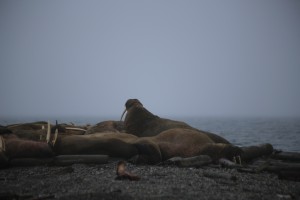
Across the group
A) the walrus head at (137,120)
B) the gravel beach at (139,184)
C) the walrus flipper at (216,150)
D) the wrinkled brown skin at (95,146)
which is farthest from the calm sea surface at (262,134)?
the gravel beach at (139,184)

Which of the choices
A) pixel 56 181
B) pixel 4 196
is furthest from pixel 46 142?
pixel 4 196

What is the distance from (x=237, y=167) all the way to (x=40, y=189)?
5.71 metres

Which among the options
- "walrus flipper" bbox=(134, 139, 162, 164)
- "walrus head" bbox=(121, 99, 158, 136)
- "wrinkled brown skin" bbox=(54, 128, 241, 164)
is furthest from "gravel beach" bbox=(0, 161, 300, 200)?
"walrus head" bbox=(121, 99, 158, 136)

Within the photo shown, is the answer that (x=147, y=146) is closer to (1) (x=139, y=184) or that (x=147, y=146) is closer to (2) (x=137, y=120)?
(1) (x=139, y=184)

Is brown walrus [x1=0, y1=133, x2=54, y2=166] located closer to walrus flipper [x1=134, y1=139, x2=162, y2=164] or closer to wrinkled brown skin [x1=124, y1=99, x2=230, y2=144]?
walrus flipper [x1=134, y1=139, x2=162, y2=164]

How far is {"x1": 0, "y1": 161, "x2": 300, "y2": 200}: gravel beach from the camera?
598 cm

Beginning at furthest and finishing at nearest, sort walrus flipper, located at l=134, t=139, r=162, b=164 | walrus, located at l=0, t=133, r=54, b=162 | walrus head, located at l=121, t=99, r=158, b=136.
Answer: walrus head, located at l=121, t=99, r=158, b=136
walrus flipper, located at l=134, t=139, r=162, b=164
walrus, located at l=0, t=133, r=54, b=162

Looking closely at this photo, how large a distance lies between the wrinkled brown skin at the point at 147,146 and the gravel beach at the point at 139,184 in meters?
0.91

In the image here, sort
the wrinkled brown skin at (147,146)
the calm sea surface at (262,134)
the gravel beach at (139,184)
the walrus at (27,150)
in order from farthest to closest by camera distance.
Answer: the calm sea surface at (262,134)
the wrinkled brown skin at (147,146)
the walrus at (27,150)
the gravel beach at (139,184)

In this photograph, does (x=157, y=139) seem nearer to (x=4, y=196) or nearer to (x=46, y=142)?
(x=46, y=142)

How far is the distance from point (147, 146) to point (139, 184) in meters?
3.21

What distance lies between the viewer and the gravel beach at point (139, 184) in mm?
5984

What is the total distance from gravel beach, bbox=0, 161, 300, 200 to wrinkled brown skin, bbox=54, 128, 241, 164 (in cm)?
91

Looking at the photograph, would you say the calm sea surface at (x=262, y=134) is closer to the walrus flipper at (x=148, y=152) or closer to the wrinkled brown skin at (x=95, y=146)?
the walrus flipper at (x=148, y=152)
